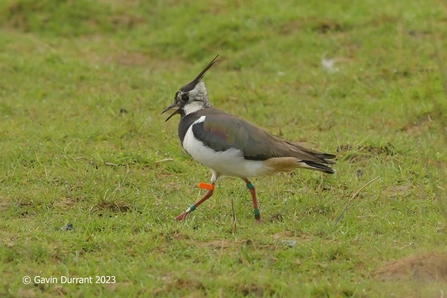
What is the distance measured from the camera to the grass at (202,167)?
5.24 meters

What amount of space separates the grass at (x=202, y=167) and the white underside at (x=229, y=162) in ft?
1.12

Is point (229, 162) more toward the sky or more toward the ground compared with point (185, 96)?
more toward the ground

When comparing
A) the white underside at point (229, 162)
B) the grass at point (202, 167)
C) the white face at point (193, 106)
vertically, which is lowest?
the grass at point (202, 167)

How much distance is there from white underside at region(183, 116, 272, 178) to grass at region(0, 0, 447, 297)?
34 centimetres

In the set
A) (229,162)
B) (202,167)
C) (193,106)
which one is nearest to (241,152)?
(229,162)

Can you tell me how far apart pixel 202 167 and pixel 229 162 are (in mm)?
1446

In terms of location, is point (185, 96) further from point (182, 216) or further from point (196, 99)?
point (182, 216)

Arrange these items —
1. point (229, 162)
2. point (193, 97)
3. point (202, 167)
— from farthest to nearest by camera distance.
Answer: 1. point (202, 167)
2. point (193, 97)
3. point (229, 162)

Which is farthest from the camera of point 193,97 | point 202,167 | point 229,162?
point 202,167

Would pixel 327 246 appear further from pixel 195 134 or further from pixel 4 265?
pixel 4 265

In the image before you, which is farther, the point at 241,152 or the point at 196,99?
the point at 196,99

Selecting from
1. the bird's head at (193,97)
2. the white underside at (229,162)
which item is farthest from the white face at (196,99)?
the white underside at (229,162)

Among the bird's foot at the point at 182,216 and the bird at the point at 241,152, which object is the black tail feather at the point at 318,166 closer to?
the bird at the point at 241,152

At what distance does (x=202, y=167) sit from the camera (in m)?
7.58
